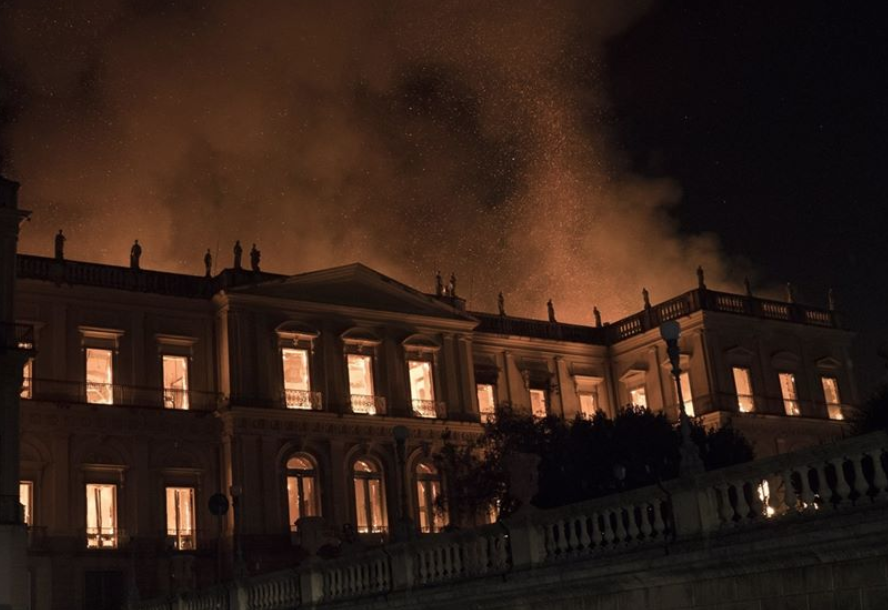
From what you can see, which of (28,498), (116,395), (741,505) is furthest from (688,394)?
(741,505)

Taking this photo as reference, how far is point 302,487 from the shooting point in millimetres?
44281

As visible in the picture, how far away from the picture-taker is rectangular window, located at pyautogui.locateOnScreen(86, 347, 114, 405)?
4172cm

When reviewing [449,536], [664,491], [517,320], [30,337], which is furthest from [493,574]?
[517,320]

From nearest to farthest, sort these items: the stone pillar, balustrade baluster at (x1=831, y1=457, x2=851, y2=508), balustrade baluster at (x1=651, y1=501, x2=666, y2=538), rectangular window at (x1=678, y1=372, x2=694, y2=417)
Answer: balustrade baluster at (x1=831, y1=457, x2=851, y2=508)
balustrade baluster at (x1=651, y1=501, x2=666, y2=538)
the stone pillar
rectangular window at (x1=678, y1=372, x2=694, y2=417)

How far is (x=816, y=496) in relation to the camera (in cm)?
1362

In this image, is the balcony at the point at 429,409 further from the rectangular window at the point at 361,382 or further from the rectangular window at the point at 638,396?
the rectangular window at the point at 638,396

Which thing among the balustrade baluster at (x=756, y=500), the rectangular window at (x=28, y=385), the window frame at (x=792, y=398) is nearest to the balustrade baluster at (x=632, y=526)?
the balustrade baluster at (x=756, y=500)

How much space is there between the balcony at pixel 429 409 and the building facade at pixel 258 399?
0.27 ft

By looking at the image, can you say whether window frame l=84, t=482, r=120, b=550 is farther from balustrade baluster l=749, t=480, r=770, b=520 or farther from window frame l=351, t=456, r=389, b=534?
balustrade baluster l=749, t=480, r=770, b=520

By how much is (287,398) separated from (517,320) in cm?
1288

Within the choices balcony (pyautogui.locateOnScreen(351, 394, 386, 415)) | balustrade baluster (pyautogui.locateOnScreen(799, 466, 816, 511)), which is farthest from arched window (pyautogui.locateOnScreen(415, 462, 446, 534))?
balustrade baluster (pyautogui.locateOnScreen(799, 466, 816, 511))

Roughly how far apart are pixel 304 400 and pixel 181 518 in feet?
20.2

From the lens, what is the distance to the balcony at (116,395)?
4044cm

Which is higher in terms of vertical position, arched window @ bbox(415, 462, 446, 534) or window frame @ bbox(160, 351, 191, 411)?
window frame @ bbox(160, 351, 191, 411)
